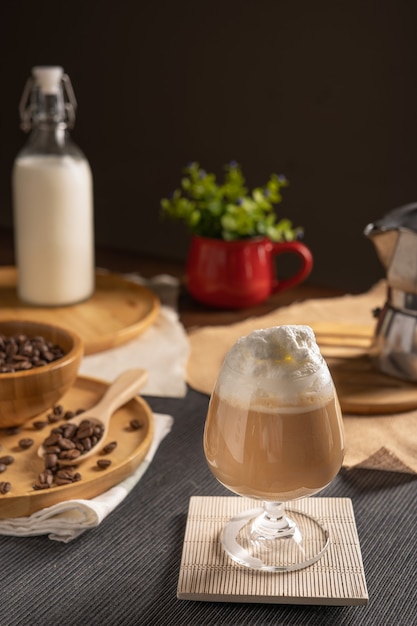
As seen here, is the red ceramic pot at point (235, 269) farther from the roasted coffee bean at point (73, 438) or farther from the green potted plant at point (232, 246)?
the roasted coffee bean at point (73, 438)

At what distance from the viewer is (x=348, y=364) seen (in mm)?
1357


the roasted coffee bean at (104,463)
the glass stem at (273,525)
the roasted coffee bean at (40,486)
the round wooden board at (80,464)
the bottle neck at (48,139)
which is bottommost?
the round wooden board at (80,464)

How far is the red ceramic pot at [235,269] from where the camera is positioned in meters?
1.59

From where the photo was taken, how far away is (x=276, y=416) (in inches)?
31.0

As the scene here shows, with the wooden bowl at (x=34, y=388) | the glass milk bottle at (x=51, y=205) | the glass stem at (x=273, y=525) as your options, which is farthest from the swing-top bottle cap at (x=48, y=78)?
the glass stem at (x=273, y=525)

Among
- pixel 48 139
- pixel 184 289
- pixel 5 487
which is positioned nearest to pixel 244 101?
pixel 184 289

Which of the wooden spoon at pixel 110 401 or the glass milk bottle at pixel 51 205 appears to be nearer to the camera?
the wooden spoon at pixel 110 401

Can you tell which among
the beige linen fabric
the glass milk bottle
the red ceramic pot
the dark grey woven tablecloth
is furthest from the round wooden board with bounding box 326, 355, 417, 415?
the glass milk bottle

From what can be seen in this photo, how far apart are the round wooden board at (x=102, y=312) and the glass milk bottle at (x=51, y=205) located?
33 mm

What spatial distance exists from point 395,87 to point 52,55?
0.96 metres

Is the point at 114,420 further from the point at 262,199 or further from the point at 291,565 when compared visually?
the point at 262,199

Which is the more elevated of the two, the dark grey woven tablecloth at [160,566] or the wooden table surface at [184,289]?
the dark grey woven tablecloth at [160,566]

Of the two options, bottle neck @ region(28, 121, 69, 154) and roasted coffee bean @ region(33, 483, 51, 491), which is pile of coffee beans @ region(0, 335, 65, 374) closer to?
roasted coffee bean @ region(33, 483, 51, 491)

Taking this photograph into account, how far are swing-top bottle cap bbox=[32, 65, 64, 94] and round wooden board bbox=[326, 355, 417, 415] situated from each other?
660 millimetres
